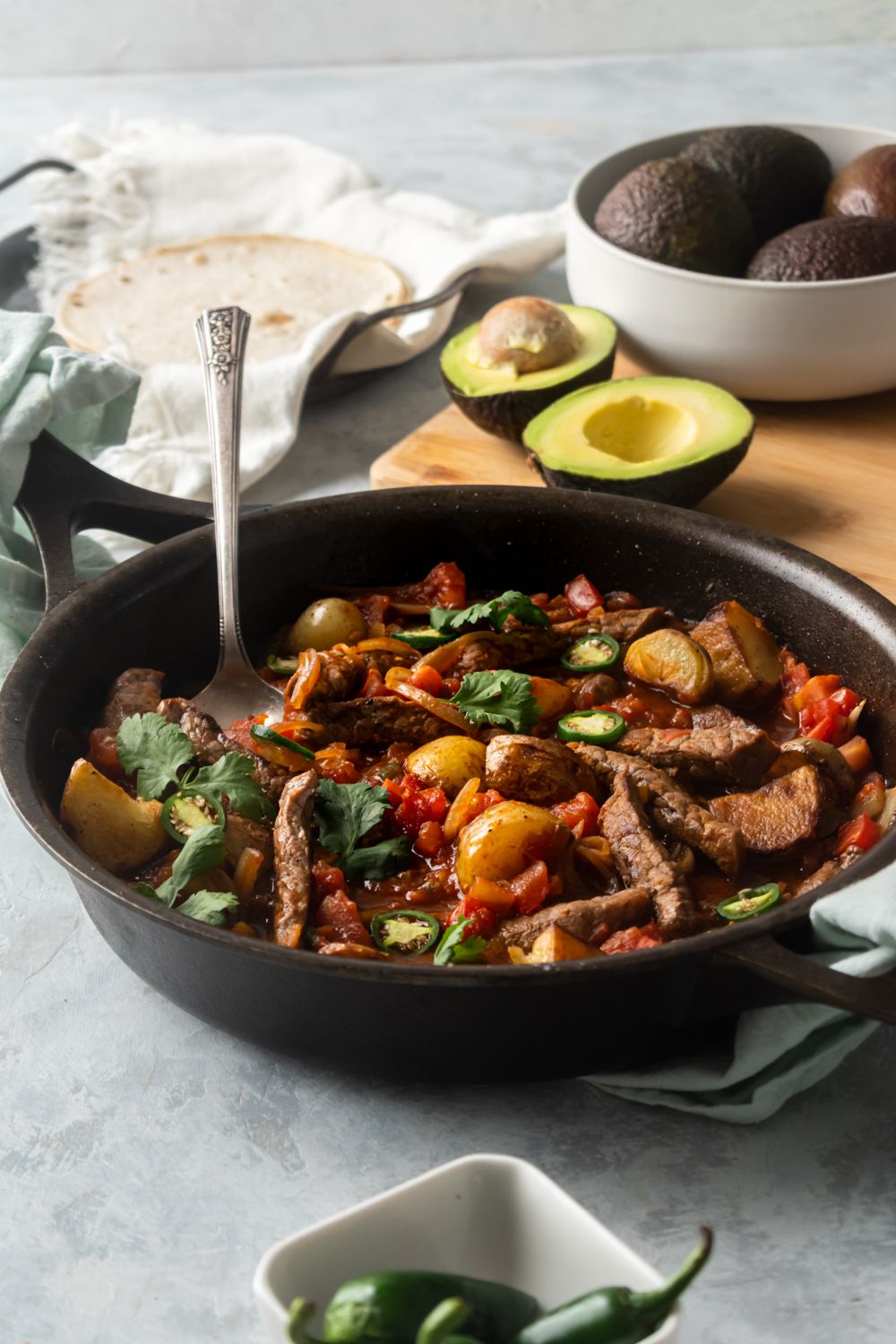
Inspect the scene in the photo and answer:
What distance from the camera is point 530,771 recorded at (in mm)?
2430

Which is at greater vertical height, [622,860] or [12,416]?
[12,416]

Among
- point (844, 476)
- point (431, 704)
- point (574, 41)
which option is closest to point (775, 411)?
point (844, 476)

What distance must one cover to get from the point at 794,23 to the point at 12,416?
640cm

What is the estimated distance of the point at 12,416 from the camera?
118 inches

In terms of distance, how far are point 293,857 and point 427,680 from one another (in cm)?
57

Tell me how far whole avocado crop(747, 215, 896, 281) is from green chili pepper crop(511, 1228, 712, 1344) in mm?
2777

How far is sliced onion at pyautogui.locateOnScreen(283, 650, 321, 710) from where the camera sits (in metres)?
2.69

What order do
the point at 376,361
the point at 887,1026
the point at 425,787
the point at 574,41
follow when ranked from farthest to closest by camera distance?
the point at 574,41 < the point at 376,361 < the point at 425,787 < the point at 887,1026

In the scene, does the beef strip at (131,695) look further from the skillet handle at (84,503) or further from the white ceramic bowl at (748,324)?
the white ceramic bowl at (748,324)

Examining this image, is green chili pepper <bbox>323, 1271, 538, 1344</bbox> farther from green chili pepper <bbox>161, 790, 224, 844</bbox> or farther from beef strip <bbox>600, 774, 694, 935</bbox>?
green chili pepper <bbox>161, 790, 224, 844</bbox>

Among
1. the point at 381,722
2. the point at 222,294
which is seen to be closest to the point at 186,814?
the point at 381,722

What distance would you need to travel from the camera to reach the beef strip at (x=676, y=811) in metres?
2.36

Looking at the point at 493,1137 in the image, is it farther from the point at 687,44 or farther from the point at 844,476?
the point at 687,44

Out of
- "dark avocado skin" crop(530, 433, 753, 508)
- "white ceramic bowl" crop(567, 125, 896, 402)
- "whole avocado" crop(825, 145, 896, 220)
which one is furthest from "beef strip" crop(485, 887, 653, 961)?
"whole avocado" crop(825, 145, 896, 220)
